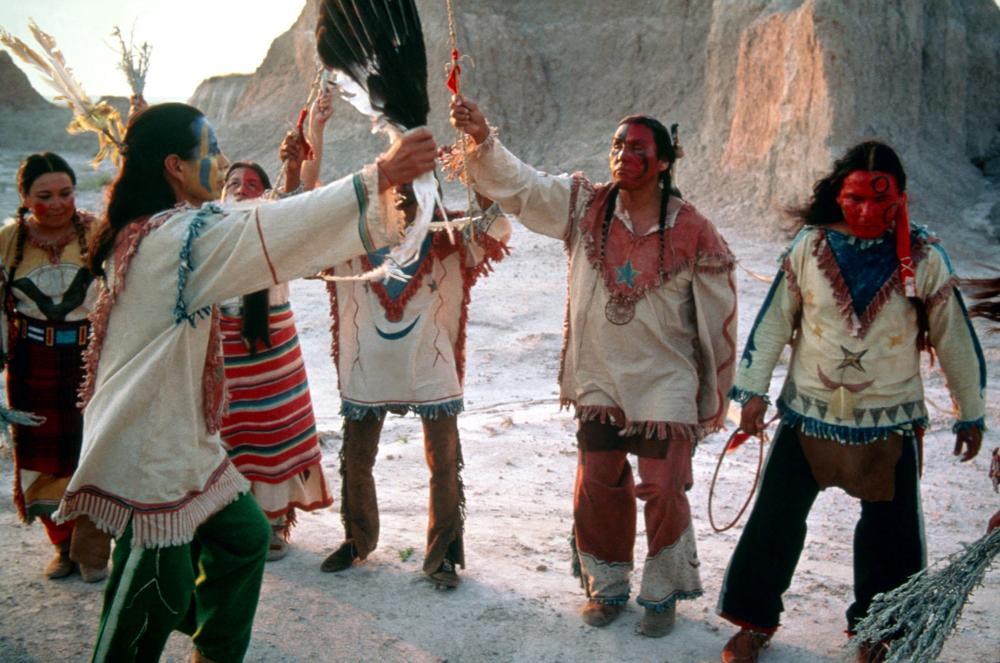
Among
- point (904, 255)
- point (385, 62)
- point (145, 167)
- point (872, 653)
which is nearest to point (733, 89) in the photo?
point (904, 255)

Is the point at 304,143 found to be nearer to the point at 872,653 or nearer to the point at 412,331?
the point at 412,331

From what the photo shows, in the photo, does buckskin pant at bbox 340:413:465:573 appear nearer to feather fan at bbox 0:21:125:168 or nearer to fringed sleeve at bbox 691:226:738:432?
→ fringed sleeve at bbox 691:226:738:432

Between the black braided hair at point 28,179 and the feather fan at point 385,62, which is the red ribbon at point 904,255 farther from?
the black braided hair at point 28,179

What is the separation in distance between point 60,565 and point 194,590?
174 centimetres

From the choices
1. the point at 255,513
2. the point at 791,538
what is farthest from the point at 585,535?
the point at 255,513

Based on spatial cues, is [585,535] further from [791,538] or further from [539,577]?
[791,538]

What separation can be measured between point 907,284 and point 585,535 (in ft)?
5.61

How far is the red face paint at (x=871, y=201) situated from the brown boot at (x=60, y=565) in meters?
3.91

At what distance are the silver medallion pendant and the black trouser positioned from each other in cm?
79

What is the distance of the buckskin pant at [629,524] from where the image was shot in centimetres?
393

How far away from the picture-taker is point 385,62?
110 inches

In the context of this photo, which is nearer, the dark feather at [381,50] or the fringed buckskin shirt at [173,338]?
the fringed buckskin shirt at [173,338]

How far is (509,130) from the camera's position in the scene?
66.7ft

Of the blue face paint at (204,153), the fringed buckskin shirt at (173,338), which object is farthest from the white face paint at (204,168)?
the fringed buckskin shirt at (173,338)
